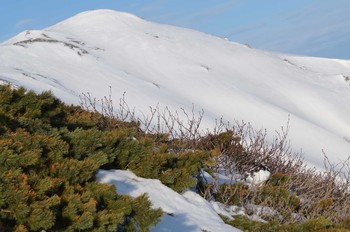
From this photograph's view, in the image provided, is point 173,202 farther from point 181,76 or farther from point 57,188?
point 181,76

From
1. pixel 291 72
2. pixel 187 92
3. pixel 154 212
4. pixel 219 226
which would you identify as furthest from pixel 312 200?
pixel 291 72

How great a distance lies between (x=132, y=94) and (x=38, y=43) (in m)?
4.11

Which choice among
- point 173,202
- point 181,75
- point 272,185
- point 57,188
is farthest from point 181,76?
point 57,188

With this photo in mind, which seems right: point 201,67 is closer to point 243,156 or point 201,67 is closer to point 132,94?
point 132,94

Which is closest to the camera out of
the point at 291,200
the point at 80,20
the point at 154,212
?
the point at 154,212

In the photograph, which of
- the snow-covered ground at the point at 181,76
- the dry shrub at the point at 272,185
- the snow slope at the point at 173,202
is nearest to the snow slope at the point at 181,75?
the snow-covered ground at the point at 181,76

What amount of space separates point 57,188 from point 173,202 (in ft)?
4.72

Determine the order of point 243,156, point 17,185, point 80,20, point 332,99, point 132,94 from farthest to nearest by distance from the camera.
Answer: point 80,20, point 332,99, point 132,94, point 243,156, point 17,185

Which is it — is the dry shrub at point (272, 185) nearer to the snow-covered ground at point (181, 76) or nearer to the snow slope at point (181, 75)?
the snow-covered ground at point (181, 76)

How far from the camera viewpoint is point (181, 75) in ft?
59.9

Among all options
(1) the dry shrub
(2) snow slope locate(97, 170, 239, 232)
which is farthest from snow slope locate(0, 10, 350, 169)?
(2) snow slope locate(97, 170, 239, 232)

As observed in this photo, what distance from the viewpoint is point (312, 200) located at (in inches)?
286

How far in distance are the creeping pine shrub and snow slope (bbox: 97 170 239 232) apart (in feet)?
1.03

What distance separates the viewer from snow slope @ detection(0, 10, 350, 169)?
1516 centimetres
